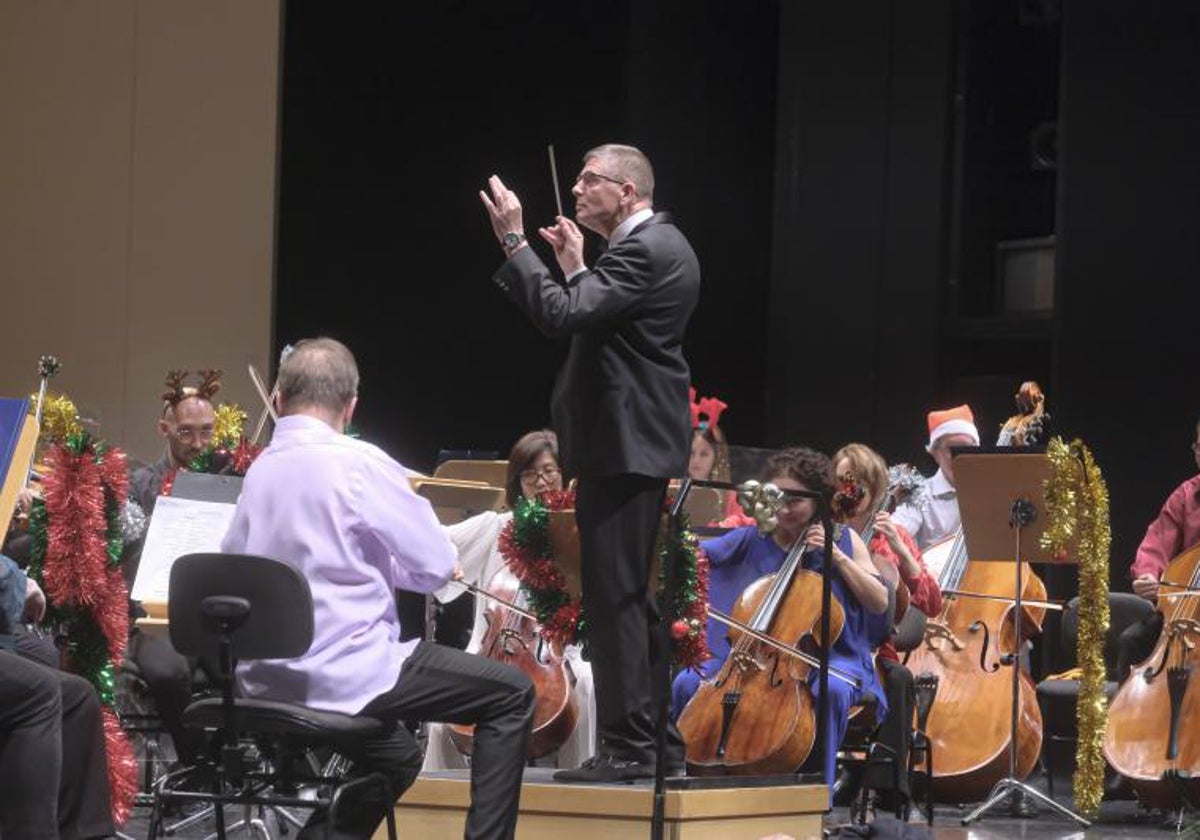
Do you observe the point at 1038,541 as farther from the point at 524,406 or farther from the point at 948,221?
the point at 524,406

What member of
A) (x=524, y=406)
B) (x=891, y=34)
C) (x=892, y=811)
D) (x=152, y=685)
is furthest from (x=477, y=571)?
(x=891, y=34)

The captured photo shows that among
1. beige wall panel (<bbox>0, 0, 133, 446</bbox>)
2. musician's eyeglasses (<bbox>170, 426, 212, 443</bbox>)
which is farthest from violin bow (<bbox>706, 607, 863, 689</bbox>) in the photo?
beige wall panel (<bbox>0, 0, 133, 446</bbox>)

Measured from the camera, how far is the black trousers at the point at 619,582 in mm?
4297

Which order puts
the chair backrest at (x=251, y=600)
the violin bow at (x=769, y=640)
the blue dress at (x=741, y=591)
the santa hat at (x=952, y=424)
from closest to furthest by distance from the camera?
the chair backrest at (x=251, y=600) → the violin bow at (x=769, y=640) → the blue dress at (x=741, y=591) → the santa hat at (x=952, y=424)

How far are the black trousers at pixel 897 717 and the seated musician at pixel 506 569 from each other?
0.82m

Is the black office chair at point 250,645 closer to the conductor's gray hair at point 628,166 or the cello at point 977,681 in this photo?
the conductor's gray hair at point 628,166

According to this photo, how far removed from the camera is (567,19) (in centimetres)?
873

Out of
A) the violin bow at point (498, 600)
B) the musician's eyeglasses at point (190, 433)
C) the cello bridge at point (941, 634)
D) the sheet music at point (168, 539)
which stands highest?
the musician's eyeglasses at point (190, 433)

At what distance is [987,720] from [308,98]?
13.5ft

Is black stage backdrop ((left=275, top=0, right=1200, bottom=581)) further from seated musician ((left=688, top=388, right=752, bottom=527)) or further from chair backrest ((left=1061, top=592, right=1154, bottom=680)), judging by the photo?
seated musician ((left=688, top=388, right=752, bottom=527))

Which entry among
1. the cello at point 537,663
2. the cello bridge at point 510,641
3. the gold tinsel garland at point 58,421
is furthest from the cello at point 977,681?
the gold tinsel garland at point 58,421

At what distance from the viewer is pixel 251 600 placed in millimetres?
3715

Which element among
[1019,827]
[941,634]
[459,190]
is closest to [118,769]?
[1019,827]

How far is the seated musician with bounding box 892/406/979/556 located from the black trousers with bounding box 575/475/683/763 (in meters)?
2.99
